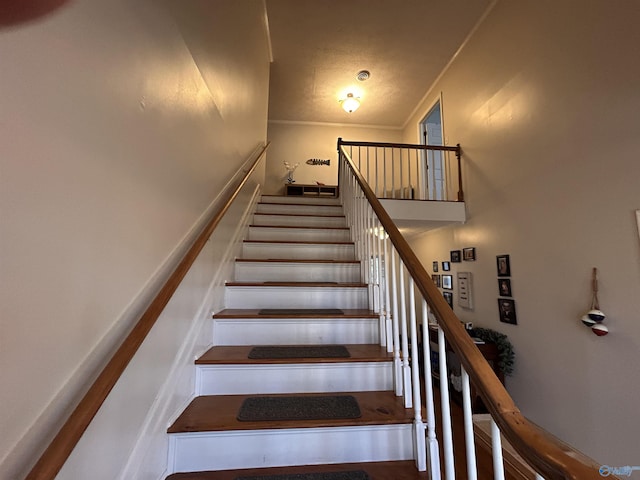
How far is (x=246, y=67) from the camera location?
9.14 feet

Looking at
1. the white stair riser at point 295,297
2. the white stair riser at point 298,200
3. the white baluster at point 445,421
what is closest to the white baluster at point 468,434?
the white baluster at point 445,421

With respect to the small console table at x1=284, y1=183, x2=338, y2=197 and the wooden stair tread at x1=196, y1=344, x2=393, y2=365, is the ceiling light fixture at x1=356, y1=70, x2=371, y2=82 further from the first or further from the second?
the wooden stair tread at x1=196, y1=344, x2=393, y2=365

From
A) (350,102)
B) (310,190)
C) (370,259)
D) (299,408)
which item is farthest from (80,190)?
(310,190)

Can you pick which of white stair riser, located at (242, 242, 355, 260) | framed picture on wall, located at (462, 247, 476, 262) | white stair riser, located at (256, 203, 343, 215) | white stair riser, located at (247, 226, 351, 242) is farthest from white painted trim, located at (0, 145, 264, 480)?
framed picture on wall, located at (462, 247, 476, 262)

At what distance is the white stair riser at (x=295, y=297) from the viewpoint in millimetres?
2119

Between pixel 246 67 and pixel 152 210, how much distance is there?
7.49 feet

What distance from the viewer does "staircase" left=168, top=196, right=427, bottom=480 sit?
46.9 inches

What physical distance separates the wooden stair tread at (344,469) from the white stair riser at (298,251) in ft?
5.42

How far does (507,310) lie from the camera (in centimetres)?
292

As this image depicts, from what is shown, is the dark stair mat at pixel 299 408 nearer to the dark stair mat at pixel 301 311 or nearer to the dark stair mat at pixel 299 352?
the dark stair mat at pixel 299 352

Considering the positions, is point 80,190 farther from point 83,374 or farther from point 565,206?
point 565,206

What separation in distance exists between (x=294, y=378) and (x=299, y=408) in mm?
189

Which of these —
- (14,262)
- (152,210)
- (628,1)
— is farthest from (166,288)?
(628,1)

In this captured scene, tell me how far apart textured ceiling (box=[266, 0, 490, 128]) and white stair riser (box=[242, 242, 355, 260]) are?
2.93 meters
